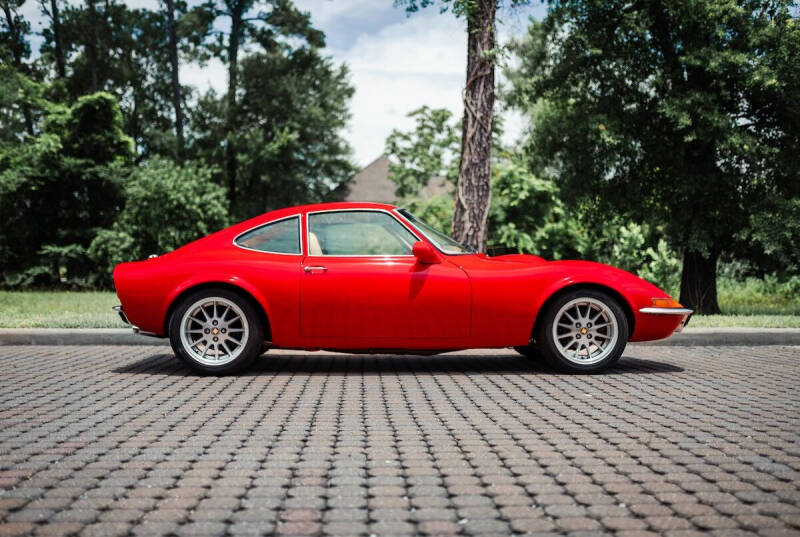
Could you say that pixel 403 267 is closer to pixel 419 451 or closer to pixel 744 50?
pixel 419 451

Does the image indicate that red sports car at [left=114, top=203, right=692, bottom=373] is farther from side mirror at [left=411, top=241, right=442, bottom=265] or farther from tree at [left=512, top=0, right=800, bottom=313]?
tree at [left=512, top=0, right=800, bottom=313]

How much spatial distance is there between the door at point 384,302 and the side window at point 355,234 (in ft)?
0.51

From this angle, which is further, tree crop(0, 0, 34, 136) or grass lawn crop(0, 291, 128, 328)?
tree crop(0, 0, 34, 136)

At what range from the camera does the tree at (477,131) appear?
1085cm

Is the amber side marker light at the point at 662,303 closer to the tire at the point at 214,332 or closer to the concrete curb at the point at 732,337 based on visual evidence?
the concrete curb at the point at 732,337

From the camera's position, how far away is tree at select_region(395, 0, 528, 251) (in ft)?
35.6

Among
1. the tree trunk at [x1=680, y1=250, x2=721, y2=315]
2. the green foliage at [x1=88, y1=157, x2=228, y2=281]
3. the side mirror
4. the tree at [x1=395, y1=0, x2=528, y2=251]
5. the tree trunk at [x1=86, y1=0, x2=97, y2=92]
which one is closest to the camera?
the side mirror

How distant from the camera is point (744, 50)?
1203 cm

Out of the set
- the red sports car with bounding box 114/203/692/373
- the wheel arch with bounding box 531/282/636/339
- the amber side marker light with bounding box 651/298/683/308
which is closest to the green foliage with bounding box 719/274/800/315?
the amber side marker light with bounding box 651/298/683/308

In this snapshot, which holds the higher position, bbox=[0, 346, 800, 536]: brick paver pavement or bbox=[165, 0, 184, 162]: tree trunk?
bbox=[165, 0, 184, 162]: tree trunk

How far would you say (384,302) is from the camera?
629 centimetres

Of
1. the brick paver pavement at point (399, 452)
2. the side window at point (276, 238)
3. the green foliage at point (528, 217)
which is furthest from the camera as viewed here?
the green foliage at point (528, 217)

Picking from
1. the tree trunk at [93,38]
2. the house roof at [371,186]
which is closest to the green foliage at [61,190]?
the tree trunk at [93,38]

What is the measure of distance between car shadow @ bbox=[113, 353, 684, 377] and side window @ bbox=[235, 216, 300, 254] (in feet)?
3.65
